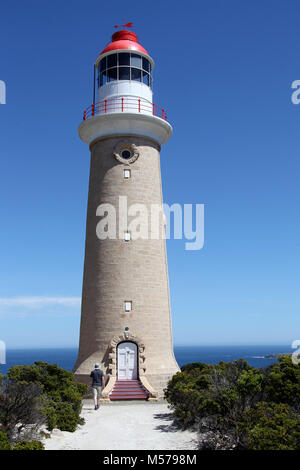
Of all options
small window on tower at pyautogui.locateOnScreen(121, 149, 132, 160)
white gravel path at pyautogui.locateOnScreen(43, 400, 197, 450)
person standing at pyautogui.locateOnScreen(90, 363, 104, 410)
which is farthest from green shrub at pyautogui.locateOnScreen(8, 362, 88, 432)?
small window on tower at pyautogui.locateOnScreen(121, 149, 132, 160)

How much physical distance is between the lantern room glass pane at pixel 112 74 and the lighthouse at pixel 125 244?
5 cm

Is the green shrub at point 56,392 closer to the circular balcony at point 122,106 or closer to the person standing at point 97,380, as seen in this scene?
the person standing at point 97,380

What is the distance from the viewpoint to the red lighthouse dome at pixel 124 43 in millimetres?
24844

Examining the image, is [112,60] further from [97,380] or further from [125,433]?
[125,433]

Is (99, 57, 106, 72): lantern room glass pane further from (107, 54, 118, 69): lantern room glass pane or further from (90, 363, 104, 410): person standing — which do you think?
(90, 363, 104, 410): person standing

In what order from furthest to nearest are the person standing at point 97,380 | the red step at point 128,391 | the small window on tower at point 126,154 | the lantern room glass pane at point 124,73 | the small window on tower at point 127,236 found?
the lantern room glass pane at point 124,73 < the small window on tower at point 126,154 < the small window on tower at point 127,236 < the red step at point 128,391 < the person standing at point 97,380

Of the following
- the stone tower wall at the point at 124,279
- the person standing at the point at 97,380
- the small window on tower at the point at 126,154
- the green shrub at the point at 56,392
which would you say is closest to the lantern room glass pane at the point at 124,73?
the stone tower wall at the point at 124,279

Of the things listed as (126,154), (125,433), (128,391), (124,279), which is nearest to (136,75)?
(126,154)

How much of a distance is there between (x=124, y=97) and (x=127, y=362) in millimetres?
13735

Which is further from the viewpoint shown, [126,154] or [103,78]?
[103,78]

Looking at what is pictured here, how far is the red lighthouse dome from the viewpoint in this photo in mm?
24844

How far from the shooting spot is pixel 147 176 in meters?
24.6

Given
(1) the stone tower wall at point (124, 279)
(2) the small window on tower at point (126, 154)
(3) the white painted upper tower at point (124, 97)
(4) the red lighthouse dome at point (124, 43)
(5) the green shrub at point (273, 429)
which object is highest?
(4) the red lighthouse dome at point (124, 43)

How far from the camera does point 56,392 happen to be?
16812 millimetres
